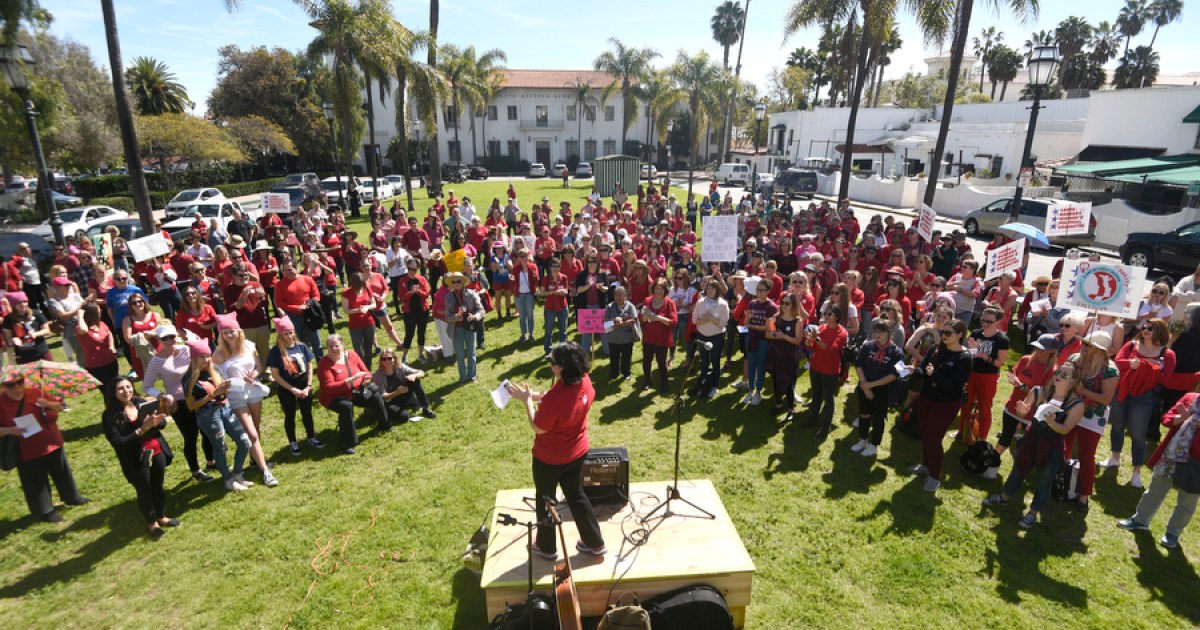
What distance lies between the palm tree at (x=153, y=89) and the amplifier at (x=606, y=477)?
49.9 meters

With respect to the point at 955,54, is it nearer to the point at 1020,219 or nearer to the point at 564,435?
the point at 1020,219

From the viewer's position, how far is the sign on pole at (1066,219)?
1065cm

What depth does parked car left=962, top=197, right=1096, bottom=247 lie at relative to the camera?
20.9 m

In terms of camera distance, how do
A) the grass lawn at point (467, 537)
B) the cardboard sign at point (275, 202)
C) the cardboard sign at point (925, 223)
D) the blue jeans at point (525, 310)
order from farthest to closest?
the cardboard sign at point (275, 202)
the cardboard sign at point (925, 223)
the blue jeans at point (525, 310)
the grass lawn at point (467, 537)

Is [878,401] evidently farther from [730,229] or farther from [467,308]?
[467,308]

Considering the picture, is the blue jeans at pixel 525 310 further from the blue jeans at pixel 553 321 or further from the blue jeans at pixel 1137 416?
the blue jeans at pixel 1137 416

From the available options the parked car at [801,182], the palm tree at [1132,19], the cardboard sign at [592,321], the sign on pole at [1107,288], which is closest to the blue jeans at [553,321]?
the cardboard sign at [592,321]

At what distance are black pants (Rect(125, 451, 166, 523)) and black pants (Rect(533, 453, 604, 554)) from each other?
409 centimetres

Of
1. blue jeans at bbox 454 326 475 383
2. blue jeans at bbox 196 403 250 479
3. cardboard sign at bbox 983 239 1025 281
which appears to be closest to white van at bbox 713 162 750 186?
cardboard sign at bbox 983 239 1025 281

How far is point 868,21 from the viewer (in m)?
18.4

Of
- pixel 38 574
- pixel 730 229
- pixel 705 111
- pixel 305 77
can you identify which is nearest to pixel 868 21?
pixel 730 229

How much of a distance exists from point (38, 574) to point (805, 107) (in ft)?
234

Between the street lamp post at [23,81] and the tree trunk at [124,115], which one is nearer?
the street lamp post at [23,81]

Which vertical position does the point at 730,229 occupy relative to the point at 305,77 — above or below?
below
